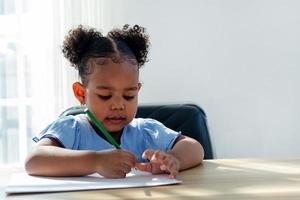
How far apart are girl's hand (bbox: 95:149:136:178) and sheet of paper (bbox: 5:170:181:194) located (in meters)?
0.01

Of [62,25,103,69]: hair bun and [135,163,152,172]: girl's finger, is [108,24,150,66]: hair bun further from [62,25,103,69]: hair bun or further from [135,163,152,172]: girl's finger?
[135,163,152,172]: girl's finger

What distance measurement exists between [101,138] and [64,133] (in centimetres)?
9

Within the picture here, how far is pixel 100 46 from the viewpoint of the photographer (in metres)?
1.15

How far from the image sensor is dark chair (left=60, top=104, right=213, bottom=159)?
1376 millimetres

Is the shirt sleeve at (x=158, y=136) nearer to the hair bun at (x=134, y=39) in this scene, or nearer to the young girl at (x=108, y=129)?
the young girl at (x=108, y=129)

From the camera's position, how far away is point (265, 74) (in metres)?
2.26

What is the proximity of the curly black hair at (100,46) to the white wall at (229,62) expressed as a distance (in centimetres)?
99

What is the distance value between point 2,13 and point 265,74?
1239 mm

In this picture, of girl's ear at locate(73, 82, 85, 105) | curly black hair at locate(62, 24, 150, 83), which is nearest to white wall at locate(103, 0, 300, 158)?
curly black hair at locate(62, 24, 150, 83)

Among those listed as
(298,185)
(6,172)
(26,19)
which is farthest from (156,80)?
(298,185)

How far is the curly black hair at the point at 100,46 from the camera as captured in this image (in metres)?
1.14

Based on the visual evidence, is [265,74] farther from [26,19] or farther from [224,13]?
[26,19]

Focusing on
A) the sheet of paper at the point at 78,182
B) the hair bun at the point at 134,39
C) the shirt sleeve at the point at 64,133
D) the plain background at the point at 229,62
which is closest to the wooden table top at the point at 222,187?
the sheet of paper at the point at 78,182

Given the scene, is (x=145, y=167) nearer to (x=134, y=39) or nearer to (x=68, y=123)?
(x=68, y=123)
